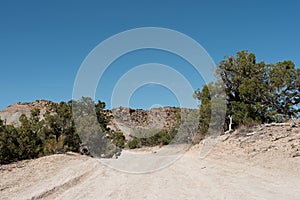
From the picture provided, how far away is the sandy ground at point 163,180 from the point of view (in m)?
8.08

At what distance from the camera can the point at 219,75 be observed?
2759 centimetres

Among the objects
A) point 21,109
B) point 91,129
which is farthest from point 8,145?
point 21,109

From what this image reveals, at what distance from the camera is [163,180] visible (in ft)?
33.3

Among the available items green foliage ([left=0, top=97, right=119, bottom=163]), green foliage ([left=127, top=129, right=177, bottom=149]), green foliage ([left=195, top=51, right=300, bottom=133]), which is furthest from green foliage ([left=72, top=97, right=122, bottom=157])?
green foliage ([left=127, top=129, right=177, bottom=149])

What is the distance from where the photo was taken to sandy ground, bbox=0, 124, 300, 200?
8078mm

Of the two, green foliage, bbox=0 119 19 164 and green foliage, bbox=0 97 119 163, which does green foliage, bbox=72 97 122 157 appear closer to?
green foliage, bbox=0 97 119 163

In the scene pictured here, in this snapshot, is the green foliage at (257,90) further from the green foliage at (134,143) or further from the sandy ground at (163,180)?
the green foliage at (134,143)

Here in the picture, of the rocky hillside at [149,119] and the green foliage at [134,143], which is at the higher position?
the rocky hillside at [149,119]

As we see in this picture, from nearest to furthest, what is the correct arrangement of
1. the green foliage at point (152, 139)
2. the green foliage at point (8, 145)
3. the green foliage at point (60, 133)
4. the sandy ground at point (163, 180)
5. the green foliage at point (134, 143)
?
the sandy ground at point (163, 180), the green foliage at point (8, 145), the green foliage at point (60, 133), the green foliage at point (152, 139), the green foliage at point (134, 143)

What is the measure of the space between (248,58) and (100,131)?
1454cm

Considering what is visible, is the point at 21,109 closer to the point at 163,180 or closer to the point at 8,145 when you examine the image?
the point at 8,145

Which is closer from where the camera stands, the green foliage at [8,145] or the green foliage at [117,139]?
the green foliage at [8,145]

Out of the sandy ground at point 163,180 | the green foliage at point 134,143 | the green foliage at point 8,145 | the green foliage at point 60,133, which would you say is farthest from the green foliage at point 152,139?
the sandy ground at point 163,180

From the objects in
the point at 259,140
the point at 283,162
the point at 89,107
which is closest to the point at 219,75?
the point at 259,140
